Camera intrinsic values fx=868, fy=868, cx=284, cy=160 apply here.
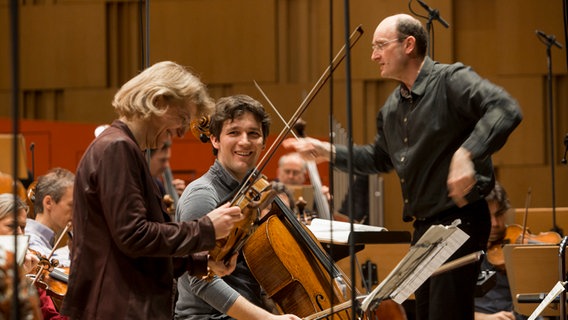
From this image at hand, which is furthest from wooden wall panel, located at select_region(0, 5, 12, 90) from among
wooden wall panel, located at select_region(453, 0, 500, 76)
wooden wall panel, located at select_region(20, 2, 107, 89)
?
Result: wooden wall panel, located at select_region(453, 0, 500, 76)

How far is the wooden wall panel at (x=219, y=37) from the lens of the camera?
298 inches

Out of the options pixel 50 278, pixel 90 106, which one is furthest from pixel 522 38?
pixel 50 278

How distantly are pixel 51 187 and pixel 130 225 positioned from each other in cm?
209

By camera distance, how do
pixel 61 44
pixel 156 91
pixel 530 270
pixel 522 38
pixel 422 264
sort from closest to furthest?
pixel 156 91
pixel 422 264
pixel 530 270
pixel 522 38
pixel 61 44

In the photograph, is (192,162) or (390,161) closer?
(390,161)

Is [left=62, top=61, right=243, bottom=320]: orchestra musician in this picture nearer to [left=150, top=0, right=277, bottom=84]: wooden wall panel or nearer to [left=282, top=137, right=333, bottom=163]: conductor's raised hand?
[left=282, top=137, right=333, bottom=163]: conductor's raised hand

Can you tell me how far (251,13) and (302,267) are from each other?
16.8 ft

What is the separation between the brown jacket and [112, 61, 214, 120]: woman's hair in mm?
80

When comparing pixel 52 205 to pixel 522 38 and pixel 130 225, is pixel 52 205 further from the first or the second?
pixel 522 38

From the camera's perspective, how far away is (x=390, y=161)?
3.42 metres

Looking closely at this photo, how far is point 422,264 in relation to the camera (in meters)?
2.38

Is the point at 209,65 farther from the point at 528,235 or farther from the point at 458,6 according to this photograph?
the point at 528,235

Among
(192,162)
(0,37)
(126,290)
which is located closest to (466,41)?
(192,162)

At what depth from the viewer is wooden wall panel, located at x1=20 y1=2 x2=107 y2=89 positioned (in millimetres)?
7711
